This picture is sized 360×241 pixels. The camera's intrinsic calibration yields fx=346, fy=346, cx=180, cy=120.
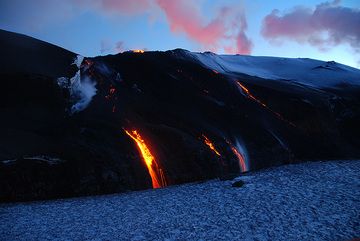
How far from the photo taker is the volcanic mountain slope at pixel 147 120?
14930 millimetres

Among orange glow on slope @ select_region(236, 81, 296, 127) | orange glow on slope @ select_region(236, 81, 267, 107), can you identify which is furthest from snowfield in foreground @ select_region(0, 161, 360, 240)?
orange glow on slope @ select_region(236, 81, 267, 107)

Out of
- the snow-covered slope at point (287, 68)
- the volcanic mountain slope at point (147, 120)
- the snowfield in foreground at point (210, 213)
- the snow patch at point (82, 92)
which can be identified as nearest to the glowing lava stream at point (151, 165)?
the volcanic mountain slope at point (147, 120)

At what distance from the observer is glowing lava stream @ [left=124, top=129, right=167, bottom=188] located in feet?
52.5

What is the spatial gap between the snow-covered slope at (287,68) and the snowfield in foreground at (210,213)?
13.2 metres

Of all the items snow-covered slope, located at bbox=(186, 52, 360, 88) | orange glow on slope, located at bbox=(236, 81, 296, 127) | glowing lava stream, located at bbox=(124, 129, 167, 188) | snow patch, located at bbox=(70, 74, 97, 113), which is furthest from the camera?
snow-covered slope, located at bbox=(186, 52, 360, 88)

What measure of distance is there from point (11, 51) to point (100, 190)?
36.9 feet

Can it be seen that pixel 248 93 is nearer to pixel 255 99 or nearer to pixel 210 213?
pixel 255 99

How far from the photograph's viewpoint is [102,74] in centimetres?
2127

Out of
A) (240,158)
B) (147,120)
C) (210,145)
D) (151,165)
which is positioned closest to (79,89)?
(147,120)

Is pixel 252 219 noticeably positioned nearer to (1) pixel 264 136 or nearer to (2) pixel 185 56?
(1) pixel 264 136

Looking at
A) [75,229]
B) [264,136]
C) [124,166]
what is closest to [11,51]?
[124,166]

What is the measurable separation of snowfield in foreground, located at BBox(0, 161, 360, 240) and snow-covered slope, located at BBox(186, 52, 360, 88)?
43.2ft

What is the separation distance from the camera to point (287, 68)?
29297 millimetres

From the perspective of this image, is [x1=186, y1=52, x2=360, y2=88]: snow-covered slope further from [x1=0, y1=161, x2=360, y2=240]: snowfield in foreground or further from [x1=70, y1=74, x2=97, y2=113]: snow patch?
[x1=0, y1=161, x2=360, y2=240]: snowfield in foreground
